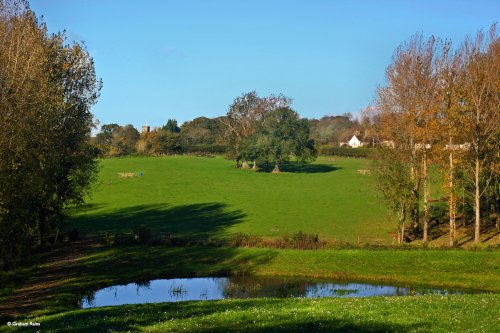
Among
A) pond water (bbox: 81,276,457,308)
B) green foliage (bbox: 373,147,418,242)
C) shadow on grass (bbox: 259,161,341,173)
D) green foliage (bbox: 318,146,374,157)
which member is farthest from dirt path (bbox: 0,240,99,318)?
green foliage (bbox: 318,146,374,157)

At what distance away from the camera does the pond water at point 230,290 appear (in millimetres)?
34062

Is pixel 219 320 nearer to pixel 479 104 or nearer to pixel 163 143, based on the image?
pixel 479 104

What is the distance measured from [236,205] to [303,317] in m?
61.8

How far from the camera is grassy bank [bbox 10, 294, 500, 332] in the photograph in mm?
17719

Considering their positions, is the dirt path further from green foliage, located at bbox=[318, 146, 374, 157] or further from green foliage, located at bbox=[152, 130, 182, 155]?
green foliage, located at bbox=[152, 130, 182, 155]

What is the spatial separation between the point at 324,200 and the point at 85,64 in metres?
46.5

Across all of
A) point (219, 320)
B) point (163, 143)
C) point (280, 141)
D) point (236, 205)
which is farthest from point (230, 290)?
point (163, 143)

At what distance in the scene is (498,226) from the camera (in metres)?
56.8

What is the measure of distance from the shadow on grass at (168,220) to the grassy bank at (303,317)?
33.4 m

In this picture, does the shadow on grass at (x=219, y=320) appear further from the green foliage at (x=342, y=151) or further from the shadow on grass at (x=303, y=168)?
the green foliage at (x=342, y=151)

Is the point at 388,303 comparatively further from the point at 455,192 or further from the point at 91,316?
the point at 455,192

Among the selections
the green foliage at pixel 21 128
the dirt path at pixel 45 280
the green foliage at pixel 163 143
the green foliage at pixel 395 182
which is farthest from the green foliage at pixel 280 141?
the green foliage at pixel 21 128

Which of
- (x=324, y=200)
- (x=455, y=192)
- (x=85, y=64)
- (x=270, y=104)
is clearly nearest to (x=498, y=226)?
(x=455, y=192)

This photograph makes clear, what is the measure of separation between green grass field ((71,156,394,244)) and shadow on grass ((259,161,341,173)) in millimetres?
6266
